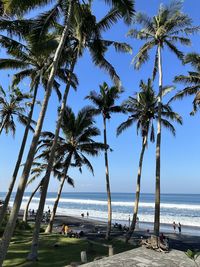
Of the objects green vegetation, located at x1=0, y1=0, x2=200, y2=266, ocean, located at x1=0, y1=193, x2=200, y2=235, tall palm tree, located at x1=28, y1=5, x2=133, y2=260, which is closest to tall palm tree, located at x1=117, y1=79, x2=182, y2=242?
green vegetation, located at x1=0, y1=0, x2=200, y2=266

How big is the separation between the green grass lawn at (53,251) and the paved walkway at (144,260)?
197 inches

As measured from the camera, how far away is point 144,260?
440 inches

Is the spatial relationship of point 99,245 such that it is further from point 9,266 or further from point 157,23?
point 157,23

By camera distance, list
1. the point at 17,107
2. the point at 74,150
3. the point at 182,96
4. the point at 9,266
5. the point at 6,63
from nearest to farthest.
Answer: the point at 9,266
the point at 6,63
the point at 182,96
the point at 17,107
the point at 74,150

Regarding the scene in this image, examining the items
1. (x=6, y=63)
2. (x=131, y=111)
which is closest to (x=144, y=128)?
(x=131, y=111)

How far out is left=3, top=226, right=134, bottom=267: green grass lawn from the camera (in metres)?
15.8

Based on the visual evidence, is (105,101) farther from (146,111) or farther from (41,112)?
(41,112)

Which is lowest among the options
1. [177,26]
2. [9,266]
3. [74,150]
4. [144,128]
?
[9,266]

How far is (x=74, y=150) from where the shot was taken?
28.4 meters

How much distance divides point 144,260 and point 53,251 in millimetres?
8669

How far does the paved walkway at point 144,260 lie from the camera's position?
10.5 metres

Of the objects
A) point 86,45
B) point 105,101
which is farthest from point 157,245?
point 105,101

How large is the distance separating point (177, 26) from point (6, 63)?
34.3 feet

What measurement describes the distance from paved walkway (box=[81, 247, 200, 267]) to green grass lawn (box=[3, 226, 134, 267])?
5.02m
